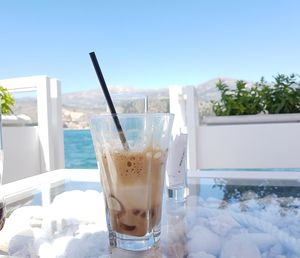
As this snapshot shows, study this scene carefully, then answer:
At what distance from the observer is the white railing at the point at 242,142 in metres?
1.78

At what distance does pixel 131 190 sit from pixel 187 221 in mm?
145

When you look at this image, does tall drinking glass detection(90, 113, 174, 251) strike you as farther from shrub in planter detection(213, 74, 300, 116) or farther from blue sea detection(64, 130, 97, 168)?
blue sea detection(64, 130, 97, 168)

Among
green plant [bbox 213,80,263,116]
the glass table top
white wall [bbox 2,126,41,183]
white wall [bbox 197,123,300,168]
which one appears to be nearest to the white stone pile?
the glass table top

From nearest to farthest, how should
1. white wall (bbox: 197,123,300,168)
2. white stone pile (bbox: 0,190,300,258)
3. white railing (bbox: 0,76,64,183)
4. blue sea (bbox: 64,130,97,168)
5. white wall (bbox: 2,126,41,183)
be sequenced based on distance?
white stone pile (bbox: 0,190,300,258), white wall (bbox: 197,123,300,168), white wall (bbox: 2,126,41,183), white railing (bbox: 0,76,64,183), blue sea (bbox: 64,130,97,168)

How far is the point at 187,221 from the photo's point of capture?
0.50 metres

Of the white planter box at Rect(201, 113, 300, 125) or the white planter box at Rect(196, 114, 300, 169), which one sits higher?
the white planter box at Rect(201, 113, 300, 125)

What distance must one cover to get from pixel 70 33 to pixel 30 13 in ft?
7.08

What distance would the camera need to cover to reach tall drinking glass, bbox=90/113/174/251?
393 millimetres

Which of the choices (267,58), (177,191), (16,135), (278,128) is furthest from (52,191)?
(267,58)

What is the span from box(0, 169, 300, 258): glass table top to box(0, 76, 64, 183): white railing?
1492 millimetres

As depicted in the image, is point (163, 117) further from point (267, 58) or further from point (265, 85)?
point (267, 58)

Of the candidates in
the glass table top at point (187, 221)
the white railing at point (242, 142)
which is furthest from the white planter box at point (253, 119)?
the glass table top at point (187, 221)

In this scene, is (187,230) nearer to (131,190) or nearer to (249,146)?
(131,190)

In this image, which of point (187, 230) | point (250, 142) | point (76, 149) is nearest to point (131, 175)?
point (187, 230)
